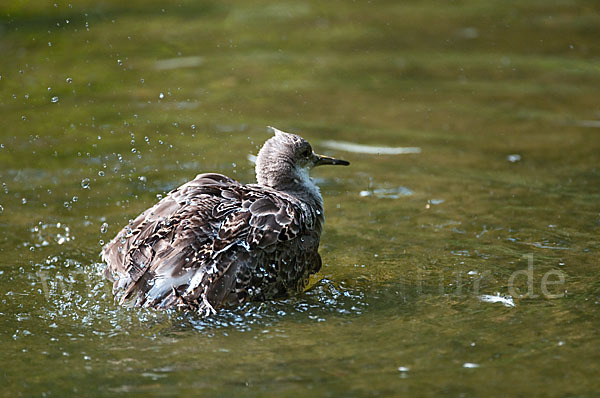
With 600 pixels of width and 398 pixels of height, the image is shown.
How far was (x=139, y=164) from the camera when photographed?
9.49 meters

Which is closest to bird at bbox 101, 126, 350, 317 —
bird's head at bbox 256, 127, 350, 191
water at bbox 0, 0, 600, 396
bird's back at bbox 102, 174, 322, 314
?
bird's back at bbox 102, 174, 322, 314

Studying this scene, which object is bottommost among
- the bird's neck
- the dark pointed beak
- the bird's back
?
the bird's back

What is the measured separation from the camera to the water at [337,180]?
5.42m

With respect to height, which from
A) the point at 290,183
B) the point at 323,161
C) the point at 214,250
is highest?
the point at 323,161

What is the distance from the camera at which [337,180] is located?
936 centimetres

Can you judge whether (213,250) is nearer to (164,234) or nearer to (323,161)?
(164,234)

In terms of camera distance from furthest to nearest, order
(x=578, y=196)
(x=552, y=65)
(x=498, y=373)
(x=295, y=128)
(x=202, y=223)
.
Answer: (x=552, y=65)
(x=295, y=128)
(x=578, y=196)
(x=202, y=223)
(x=498, y=373)

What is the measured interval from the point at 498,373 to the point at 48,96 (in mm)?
8203

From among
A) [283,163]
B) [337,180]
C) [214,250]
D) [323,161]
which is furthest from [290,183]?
[337,180]

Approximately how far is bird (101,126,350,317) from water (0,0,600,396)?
0.16 m

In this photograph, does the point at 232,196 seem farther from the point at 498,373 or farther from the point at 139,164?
the point at 139,164

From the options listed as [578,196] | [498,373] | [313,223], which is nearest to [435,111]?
[578,196]

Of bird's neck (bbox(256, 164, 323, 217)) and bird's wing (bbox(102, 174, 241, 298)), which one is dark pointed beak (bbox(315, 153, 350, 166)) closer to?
bird's neck (bbox(256, 164, 323, 217))

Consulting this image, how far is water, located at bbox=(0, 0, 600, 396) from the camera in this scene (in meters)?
5.42
